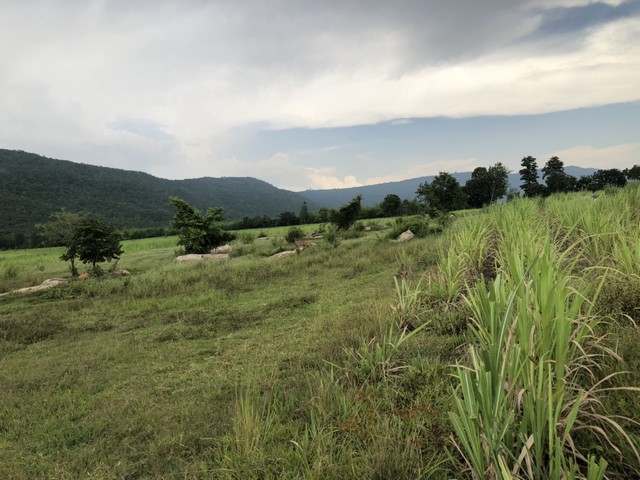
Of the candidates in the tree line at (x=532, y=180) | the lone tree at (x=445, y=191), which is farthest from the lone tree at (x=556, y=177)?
the lone tree at (x=445, y=191)

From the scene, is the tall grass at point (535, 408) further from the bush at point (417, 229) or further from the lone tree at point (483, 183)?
the lone tree at point (483, 183)

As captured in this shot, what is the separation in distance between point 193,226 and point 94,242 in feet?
20.3

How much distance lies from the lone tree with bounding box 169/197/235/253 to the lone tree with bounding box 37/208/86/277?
519cm

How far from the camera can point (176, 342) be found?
18.2 ft

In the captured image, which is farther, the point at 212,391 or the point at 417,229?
the point at 417,229

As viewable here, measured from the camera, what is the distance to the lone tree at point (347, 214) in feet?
73.3

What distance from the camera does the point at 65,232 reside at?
13.3 m

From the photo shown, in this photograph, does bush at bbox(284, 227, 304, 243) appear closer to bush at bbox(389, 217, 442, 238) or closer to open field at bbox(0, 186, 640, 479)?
bush at bbox(389, 217, 442, 238)

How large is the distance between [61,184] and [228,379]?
79580mm

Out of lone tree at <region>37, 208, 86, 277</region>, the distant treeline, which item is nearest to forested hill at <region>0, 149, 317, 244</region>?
the distant treeline

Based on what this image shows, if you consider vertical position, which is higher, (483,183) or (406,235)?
(483,183)

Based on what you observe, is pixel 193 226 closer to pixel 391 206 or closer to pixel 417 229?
pixel 417 229

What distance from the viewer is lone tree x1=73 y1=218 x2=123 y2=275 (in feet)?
41.5

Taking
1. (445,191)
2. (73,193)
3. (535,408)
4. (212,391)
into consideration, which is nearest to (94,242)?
(212,391)
